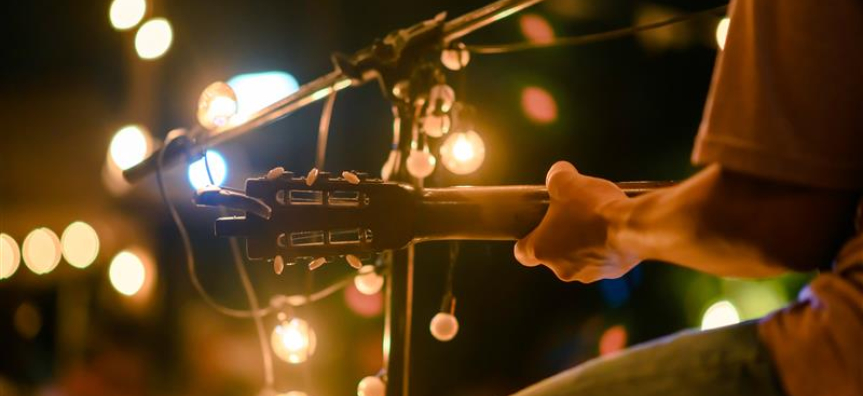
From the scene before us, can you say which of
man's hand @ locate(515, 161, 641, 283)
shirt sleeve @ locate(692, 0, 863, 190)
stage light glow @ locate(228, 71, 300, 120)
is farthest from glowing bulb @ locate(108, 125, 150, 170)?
shirt sleeve @ locate(692, 0, 863, 190)

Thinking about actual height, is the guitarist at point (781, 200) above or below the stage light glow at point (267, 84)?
below

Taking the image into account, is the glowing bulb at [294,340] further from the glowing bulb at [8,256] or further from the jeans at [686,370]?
the glowing bulb at [8,256]

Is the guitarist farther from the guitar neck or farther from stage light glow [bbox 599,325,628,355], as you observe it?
stage light glow [bbox 599,325,628,355]

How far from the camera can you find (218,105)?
4.62ft

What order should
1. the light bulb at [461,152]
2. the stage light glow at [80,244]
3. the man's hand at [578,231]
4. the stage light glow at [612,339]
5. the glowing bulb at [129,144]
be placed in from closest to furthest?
the man's hand at [578,231] → the light bulb at [461,152] → the stage light glow at [612,339] → the glowing bulb at [129,144] → the stage light glow at [80,244]

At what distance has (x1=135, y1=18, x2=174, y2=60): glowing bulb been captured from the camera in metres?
3.35

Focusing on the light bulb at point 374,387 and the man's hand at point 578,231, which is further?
the light bulb at point 374,387

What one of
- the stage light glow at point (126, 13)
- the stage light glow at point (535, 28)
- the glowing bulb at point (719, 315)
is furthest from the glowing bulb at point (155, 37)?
the glowing bulb at point (719, 315)

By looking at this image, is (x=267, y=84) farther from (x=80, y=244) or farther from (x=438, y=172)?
(x=80, y=244)

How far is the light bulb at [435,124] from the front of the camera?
4.70 feet

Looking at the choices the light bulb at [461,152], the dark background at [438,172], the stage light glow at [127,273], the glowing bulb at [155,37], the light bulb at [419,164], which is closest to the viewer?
the light bulb at [419,164]

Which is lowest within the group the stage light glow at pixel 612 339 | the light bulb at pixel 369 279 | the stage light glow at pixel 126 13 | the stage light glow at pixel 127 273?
the stage light glow at pixel 612 339

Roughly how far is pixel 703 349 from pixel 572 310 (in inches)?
78.1

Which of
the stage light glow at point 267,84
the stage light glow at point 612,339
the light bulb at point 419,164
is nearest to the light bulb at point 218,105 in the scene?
the light bulb at point 419,164
